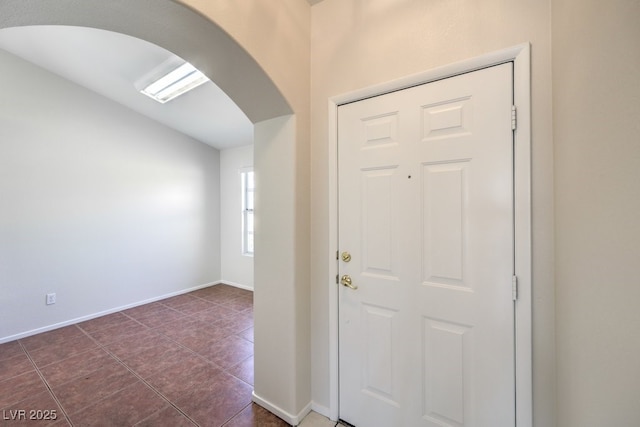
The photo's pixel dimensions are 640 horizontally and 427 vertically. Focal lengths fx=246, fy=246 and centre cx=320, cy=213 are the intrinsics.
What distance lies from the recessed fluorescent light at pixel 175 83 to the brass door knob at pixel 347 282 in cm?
242

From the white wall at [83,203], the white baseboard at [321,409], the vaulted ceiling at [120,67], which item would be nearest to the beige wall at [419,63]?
the white baseboard at [321,409]

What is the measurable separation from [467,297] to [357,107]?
1246 millimetres

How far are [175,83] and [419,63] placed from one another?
266 centimetres

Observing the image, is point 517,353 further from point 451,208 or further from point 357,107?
point 357,107

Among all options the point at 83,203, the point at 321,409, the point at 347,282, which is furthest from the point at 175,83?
the point at 321,409

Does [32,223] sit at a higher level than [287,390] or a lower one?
higher

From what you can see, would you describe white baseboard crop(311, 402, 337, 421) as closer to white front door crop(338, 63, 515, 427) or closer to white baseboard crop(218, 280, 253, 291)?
white front door crop(338, 63, 515, 427)

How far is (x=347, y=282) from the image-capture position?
1.60 meters

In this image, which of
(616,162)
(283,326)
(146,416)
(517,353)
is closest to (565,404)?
(517,353)

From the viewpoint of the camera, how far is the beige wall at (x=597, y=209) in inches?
26.5

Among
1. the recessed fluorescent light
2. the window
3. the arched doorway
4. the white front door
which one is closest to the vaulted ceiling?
the recessed fluorescent light

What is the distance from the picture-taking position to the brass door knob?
158 cm

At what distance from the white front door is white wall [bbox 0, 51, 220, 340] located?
3.59 metres

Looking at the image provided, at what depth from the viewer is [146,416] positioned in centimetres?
171
